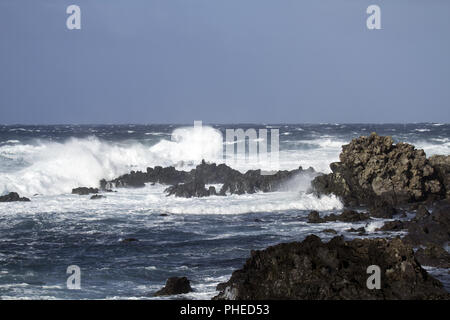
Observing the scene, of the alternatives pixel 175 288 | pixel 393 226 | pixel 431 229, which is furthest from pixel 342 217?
pixel 175 288

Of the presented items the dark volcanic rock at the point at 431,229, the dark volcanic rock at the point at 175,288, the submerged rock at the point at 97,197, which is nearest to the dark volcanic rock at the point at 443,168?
the dark volcanic rock at the point at 431,229

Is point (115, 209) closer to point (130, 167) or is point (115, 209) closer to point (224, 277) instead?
point (224, 277)

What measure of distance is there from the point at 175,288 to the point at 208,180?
70.8 ft

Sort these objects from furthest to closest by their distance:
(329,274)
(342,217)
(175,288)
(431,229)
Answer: (342,217) < (431,229) < (175,288) < (329,274)

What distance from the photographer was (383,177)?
25.6 m

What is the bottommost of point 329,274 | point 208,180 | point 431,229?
point 208,180

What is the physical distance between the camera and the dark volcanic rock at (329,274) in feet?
33.0

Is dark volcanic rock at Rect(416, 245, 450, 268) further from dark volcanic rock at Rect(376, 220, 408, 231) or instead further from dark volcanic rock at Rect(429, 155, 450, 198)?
dark volcanic rock at Rect(429, 155, 450, 198)

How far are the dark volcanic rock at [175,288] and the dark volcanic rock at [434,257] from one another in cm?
558

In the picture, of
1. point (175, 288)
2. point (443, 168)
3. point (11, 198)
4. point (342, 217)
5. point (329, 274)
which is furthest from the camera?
point (11, 198)

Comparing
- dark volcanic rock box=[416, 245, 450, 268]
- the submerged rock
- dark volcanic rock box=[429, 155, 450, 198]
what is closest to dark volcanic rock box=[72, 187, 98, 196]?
the submerged rock

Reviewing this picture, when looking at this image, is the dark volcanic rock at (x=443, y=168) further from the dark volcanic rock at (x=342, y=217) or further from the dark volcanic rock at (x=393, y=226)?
the dark volcanic rock at (x=393, y=226)

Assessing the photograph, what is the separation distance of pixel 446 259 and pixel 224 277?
5.09 metres

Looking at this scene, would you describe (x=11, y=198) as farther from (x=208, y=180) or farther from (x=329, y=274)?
(x=329, y=274)
